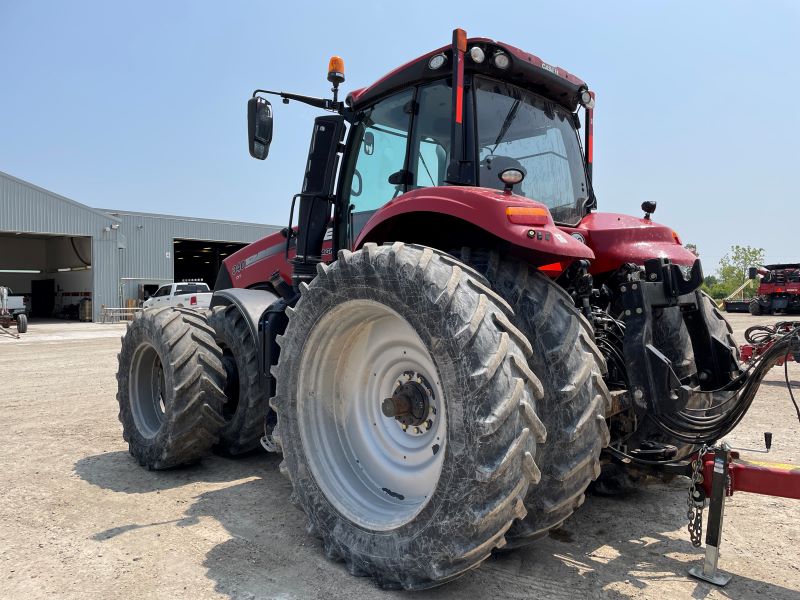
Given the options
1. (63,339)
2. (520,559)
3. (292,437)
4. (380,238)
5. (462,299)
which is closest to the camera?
(462,299)

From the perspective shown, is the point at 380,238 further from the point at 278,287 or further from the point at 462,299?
the point at 278,287

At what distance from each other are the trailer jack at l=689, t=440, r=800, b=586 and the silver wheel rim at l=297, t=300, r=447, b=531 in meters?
1.18

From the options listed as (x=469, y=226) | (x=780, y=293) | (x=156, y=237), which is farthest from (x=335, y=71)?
(x=156, y=237)

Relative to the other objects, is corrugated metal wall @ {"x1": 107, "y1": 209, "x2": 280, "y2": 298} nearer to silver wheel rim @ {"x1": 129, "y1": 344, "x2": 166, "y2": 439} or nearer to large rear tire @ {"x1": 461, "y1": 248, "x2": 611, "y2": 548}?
silver wheel rim @ {"x1": 129, "y1": 344, "x2": 166, "y2": 439}

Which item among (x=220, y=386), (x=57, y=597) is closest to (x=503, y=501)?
(x=57, y=597)

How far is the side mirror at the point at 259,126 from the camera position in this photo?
159 inches

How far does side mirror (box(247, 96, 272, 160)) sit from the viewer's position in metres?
4.04

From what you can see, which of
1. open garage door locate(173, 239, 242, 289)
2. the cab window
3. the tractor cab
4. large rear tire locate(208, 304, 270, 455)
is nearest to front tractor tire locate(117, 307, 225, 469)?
large rear tire locate(208, 304, 270, 455)

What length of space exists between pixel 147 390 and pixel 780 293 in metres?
27.9

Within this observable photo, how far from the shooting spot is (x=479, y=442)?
7.37 feet

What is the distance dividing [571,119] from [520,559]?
2807mm

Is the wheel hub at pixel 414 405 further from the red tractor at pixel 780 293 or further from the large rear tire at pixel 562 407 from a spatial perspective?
the red tractor at pixel 780 293

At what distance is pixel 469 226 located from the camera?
3072mm

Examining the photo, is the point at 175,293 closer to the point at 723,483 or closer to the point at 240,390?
the point at 240,390
